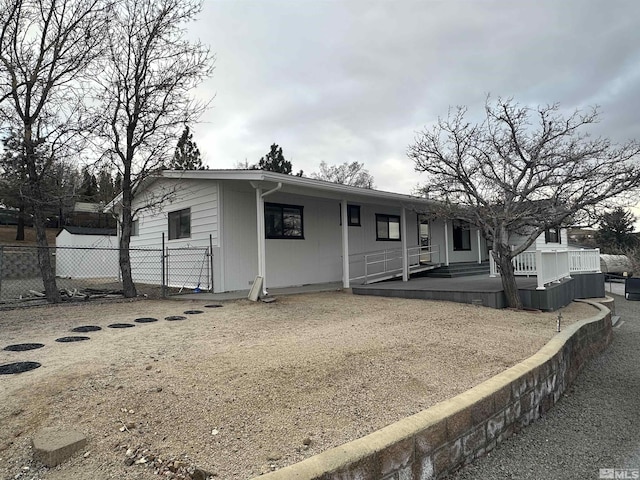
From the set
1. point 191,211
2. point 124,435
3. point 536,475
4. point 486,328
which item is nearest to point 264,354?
point 124,435

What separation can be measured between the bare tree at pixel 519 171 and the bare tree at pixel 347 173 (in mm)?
28654

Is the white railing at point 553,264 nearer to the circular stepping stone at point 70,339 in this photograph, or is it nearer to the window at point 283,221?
the window at point 283,221

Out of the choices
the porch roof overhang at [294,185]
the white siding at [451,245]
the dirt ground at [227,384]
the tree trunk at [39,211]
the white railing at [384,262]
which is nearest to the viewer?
the dirt ground at [227,384]

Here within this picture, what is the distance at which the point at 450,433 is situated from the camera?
8.50ft

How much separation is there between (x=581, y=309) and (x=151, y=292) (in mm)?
10394

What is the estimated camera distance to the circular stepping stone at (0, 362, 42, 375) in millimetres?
3371

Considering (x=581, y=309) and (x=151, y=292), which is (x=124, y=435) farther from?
(x=581, y=309)

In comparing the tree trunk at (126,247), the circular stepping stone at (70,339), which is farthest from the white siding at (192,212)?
the circular stepping stone at (70,339)

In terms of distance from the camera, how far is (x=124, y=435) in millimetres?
2311

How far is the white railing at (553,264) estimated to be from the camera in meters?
8.01

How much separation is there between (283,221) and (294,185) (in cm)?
186

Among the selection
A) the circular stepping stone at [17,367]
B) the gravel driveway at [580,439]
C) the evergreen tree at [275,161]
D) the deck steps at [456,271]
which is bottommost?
the gravel driveway at [580,439]

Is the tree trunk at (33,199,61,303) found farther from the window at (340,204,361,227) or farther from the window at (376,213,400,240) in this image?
the window at (376,213,400,240)

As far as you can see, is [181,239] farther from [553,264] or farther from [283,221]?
[553,264]
